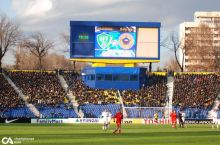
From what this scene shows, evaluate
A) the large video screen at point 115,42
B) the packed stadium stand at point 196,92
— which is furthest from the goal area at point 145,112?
the large video screen at point 115,42

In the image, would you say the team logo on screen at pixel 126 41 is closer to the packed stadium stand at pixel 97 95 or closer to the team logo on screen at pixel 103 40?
Result: the team logo on screen at pixel 103 40

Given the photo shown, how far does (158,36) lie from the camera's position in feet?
261

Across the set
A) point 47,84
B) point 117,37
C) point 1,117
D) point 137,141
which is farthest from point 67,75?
point 137,141

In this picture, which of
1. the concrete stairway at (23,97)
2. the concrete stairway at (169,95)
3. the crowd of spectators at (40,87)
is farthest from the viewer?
the crowd of spectators at (40,87)

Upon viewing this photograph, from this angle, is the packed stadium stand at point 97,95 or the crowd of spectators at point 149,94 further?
the crowd of spectators at point 149,94

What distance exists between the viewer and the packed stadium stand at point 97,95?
7431 cm

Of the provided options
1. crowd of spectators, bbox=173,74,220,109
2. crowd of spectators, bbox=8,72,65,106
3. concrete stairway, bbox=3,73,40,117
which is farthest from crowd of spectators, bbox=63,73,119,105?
crowd of spectators, bbox=173,74,220,109

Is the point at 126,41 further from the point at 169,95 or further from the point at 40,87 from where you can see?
the point at 40,87

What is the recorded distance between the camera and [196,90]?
82062 mm

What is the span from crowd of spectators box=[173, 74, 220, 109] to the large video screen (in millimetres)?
9277

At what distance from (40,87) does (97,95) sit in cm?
847

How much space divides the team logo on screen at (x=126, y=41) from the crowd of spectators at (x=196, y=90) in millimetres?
9968

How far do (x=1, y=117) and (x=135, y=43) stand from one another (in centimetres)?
2212

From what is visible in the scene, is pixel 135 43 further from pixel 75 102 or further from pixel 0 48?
pixel 0 48
